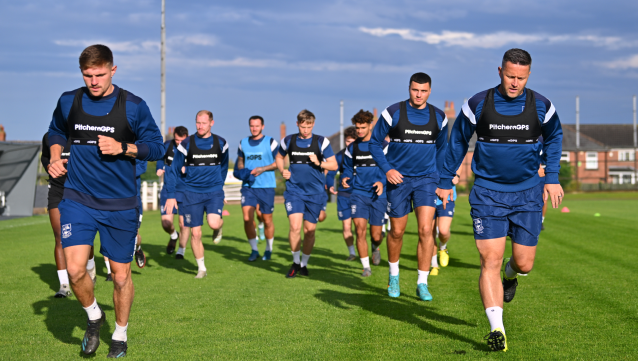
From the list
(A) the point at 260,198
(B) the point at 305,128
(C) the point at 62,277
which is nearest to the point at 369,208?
(B) the point at 305,128

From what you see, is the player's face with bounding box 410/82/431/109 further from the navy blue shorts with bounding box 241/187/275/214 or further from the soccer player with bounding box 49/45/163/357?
the navy blue shorts with bounding box 241/187/275/214

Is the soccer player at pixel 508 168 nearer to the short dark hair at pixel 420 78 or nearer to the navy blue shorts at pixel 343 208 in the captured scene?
the short dark hair at pixel 420 78

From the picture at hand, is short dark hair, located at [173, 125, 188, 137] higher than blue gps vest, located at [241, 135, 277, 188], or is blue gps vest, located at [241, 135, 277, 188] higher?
short dark hair, located at [173, 125, 188, 137]

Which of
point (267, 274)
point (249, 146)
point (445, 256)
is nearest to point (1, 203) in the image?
point (249, 146)

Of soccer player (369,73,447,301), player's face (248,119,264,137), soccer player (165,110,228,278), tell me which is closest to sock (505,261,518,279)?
soccer player (369,73,447,301)

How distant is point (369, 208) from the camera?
9445mm

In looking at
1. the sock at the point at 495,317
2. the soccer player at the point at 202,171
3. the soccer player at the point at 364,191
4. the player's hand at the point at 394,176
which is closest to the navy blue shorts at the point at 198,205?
the soccer player at the point at 202,171

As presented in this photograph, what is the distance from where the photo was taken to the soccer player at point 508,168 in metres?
4.93

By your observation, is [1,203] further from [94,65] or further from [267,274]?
[94,65]

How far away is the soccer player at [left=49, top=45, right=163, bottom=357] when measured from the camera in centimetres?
462

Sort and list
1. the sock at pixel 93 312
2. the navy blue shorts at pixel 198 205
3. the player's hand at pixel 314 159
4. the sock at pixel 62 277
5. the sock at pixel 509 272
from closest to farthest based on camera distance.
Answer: the sock at pixel 93 312 < the sock at pixel 509 272 < the sock at pixel 62 277 < the player's hand at pixel 314 159 < the navy blue shorts at pixel 198 205

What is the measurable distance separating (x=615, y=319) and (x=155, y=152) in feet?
14.6

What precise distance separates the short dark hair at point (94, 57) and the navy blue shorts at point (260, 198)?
21.0 feet

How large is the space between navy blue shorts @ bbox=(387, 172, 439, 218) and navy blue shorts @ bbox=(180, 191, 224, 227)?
3.28 metres
